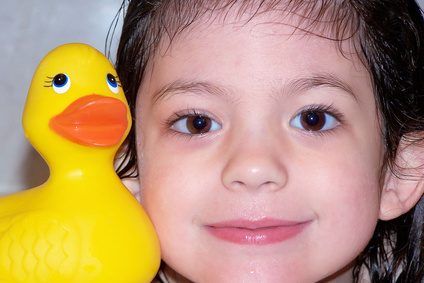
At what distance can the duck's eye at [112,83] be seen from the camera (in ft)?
3.47

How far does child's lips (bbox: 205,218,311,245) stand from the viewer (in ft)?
3.64

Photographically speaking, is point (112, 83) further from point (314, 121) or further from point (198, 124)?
point (314, 121)

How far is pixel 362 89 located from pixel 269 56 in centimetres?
15

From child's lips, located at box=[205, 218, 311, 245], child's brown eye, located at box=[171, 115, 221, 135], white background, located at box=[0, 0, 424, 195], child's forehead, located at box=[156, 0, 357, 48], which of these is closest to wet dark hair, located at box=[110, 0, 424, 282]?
child's forehead, located at box=[156, 0, 357, 48]

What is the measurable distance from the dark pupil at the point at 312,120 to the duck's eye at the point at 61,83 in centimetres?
31

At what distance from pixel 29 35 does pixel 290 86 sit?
0.70 m

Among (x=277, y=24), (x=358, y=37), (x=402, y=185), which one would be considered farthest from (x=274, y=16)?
(x=402, y=185)

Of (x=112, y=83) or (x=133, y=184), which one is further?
(x=133, y=184)

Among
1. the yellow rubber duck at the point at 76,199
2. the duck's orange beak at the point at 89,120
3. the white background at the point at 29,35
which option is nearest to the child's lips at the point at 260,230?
the yellow rubber duck at the point at 76,199

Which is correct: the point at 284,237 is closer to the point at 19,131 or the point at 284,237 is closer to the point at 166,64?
the point at 166,64

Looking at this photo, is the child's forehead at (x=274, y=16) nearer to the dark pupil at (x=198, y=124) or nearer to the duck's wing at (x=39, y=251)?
the dark pupil at (x=198, y=124)

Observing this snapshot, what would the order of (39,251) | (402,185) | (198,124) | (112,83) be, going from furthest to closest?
Result: (402,185) → (198,124) → (112,83) → (39,251)

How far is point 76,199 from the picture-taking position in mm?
1007

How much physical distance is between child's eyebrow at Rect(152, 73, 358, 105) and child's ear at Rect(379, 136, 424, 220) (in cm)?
18
